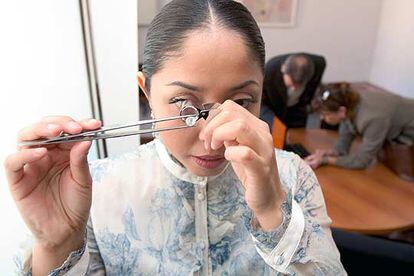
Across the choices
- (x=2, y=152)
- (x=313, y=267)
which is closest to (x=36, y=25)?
(x=2, y=152)

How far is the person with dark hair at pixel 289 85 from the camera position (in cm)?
266

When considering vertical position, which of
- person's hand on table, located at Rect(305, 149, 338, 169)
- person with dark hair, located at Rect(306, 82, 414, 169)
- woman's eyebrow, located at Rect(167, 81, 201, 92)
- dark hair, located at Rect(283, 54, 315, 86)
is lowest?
person's hand on table, located at Rect(305, 149, 338, 169)

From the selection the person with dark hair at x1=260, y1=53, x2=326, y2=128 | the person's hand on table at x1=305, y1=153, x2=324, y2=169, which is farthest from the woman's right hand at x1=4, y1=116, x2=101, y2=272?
the person with dark hair at x1=260, y1=53, x2=326, y2=128

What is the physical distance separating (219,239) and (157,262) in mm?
134

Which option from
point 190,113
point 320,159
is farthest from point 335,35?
point 190,113

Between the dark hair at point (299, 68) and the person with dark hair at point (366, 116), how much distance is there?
18.4 inches

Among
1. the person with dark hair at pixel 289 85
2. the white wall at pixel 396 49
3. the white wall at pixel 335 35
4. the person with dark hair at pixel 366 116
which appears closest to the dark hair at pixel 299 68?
the person with dark hair at pixel 289 85

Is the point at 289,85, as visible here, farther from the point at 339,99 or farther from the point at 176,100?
the point at 176,100

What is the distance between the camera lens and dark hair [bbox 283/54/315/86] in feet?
8.71

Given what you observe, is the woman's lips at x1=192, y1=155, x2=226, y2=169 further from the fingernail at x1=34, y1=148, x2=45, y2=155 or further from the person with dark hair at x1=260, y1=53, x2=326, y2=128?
the person with dark hair at x1=260, y1=53, x2=326, y2=128

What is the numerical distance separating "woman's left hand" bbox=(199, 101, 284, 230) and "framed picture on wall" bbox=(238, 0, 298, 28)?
284 cm

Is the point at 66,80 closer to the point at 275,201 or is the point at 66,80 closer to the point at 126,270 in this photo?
the point at 126,270

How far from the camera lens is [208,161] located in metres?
0.70

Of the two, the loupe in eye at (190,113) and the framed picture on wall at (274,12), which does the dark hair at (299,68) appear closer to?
the framed picture on wall at (274,12)
